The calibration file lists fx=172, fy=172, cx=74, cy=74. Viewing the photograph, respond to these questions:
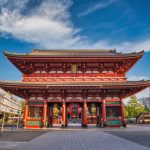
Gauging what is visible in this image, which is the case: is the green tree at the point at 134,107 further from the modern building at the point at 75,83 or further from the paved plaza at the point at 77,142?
the paved plaza at the point at 77,142

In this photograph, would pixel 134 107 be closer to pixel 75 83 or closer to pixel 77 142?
pixel 75 83

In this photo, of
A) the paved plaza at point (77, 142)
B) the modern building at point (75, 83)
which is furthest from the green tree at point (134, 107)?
the paved plaza at point (77, 142)

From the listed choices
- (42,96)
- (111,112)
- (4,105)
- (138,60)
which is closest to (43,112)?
(42,96)

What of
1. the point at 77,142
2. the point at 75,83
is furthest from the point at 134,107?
the point at 77,142

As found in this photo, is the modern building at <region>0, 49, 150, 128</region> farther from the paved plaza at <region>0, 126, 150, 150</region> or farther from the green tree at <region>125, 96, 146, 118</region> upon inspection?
the green tree at <region>125, 96, 146, 118</region>

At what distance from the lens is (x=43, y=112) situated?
86.1 feet

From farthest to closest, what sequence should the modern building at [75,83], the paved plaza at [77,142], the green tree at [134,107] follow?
the green tree at [134,107] → the modern building at [75,83] → the paved plaza at [77,142]

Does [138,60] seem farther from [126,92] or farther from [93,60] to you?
[93,60]

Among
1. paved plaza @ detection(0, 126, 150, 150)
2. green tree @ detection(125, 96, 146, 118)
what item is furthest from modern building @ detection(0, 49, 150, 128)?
green tree @ detection(125, 96, 146, 118)

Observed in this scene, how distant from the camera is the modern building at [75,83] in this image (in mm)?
25578

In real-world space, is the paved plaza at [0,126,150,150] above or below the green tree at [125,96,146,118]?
below

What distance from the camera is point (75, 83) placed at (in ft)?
82.4

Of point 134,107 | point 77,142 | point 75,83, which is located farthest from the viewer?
point 134,107

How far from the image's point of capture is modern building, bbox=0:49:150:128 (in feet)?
83.9
